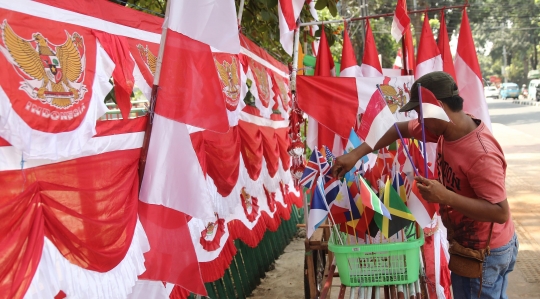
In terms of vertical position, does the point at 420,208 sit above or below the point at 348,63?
below

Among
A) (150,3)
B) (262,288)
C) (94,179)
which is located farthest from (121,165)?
(262,288)

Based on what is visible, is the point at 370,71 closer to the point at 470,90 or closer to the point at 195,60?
the point at 470,90

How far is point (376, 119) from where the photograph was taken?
2.95 m

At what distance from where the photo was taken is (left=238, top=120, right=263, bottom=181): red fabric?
4.60 metres

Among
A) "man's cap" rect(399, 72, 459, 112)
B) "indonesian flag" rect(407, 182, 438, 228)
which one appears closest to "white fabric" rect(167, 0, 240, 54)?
"man's cap" rect(399, 72, 459, 112)

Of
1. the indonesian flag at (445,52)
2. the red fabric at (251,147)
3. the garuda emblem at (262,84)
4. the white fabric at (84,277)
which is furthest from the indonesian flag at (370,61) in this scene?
the white fabric at (84,277)

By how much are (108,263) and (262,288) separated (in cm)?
371

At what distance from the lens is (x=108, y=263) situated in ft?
7.80

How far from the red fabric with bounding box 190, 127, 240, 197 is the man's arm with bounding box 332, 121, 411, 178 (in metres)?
0.85

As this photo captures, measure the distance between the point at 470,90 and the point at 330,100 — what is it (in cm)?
145

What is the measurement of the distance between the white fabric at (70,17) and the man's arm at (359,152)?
4.30ft

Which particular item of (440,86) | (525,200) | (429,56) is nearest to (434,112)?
(440,86)

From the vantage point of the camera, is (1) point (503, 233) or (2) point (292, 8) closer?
(1) point (503, 233)

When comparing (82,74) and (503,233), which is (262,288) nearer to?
(503,233)
